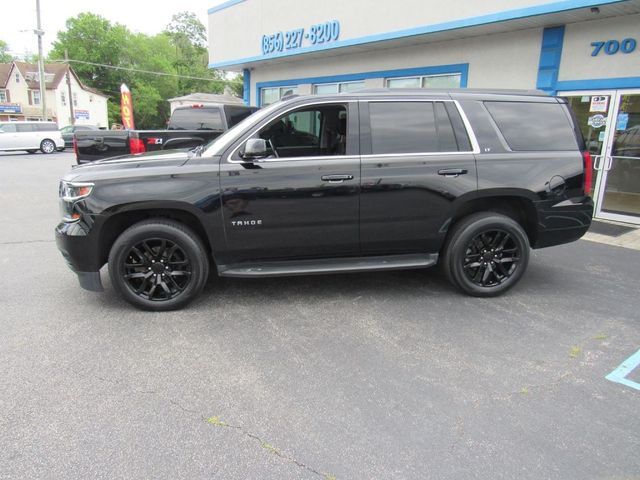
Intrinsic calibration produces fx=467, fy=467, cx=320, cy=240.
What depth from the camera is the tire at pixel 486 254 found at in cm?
455

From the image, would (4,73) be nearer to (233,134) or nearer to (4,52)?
(4,52)

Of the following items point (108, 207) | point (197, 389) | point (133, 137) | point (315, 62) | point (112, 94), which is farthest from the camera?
point (112, 94)

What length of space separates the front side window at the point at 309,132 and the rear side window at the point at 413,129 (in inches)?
12.6

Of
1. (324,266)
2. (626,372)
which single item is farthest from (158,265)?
(626,372)

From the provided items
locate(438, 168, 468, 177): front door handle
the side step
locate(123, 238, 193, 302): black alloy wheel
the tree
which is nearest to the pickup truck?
locate(123, 238, 193, 302): black alloy wheel

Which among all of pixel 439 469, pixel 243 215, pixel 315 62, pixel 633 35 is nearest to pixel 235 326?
pixel 243 215

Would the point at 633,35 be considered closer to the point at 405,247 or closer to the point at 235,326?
the point at 405,247

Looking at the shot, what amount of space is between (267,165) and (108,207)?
1404 mm

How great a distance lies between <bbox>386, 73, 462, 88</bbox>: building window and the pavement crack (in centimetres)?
919

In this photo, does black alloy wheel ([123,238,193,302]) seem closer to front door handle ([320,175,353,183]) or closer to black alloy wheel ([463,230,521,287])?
front door handle ([320,175,353,183])

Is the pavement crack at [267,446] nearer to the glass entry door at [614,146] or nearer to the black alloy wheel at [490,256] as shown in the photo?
the black alloy wheel at [490,256]

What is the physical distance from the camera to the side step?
4.30 m

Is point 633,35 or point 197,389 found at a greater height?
point 633,35

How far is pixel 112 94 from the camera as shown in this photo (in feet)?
214
